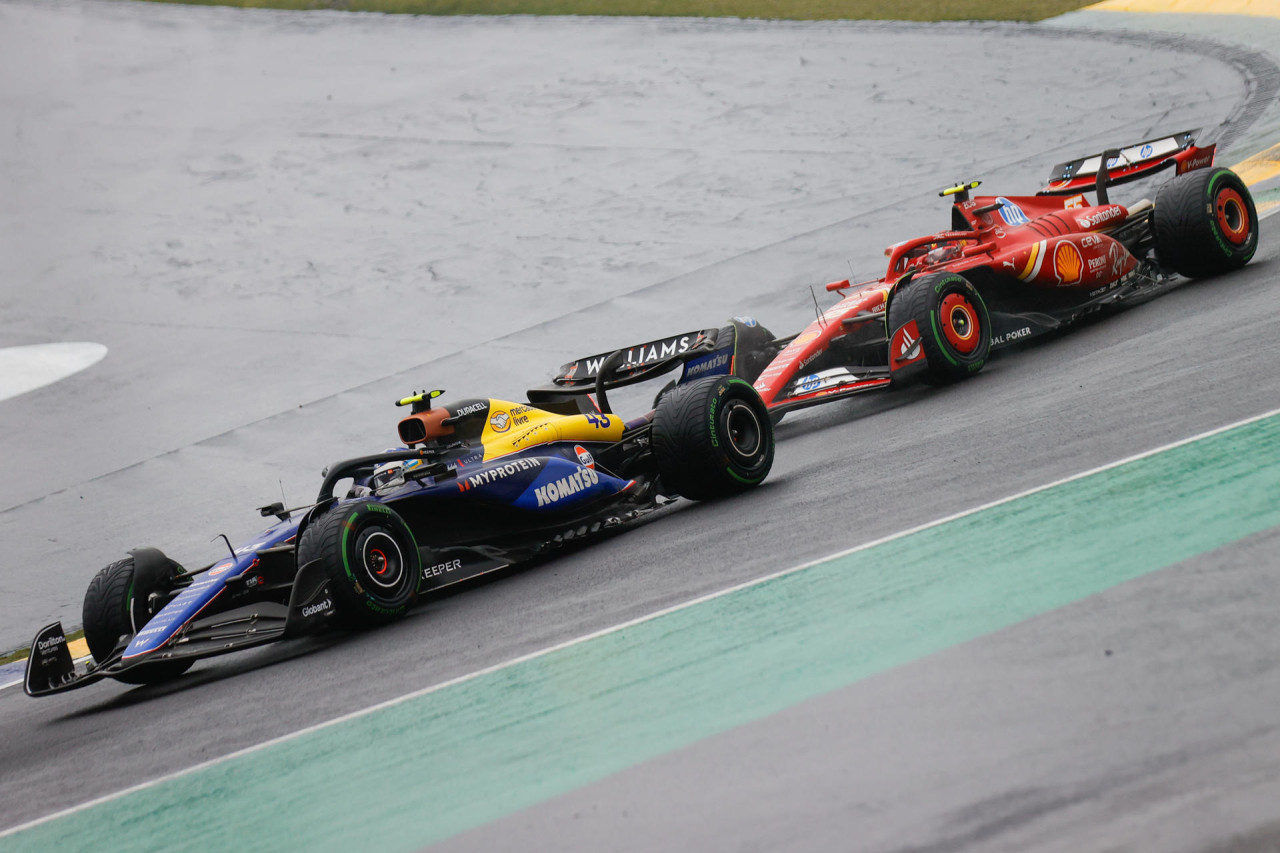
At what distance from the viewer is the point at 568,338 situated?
13.3 metres

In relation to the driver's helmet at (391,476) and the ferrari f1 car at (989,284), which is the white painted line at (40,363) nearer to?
the ferrari f1 car at (989,284)

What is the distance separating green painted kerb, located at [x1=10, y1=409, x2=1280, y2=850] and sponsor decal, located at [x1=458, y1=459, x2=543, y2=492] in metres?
2.37

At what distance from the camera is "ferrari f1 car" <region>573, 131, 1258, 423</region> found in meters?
9.23

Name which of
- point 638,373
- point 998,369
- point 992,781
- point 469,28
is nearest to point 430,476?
point 638,373

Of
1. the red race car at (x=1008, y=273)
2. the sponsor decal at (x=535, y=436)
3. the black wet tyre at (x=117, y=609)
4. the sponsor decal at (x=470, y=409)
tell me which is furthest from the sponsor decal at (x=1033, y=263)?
the black wet tyre at (x=117, y=609)

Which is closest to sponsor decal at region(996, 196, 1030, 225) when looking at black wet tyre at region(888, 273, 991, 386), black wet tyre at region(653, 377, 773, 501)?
black wet tyre at region(888, 273, 991, 386)

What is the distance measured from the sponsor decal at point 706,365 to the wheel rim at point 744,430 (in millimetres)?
1950

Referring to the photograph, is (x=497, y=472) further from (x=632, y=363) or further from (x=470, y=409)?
(x=632, y=363)

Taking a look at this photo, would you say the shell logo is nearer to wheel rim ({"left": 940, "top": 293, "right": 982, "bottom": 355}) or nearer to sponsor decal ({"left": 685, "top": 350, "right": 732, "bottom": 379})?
wheel rim ({"left": 940, "top": 293, "right": 982, "bottom": 355})

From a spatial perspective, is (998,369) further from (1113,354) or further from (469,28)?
(469,28)

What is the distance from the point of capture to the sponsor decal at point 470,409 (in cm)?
780

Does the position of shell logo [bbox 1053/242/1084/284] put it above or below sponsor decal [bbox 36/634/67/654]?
above

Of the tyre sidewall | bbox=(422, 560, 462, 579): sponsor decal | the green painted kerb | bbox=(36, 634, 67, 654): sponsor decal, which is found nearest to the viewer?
the green painted kerb

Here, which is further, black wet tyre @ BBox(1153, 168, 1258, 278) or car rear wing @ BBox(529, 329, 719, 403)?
black wet tyre @ BBox(1153, 168, 1258, 278)
